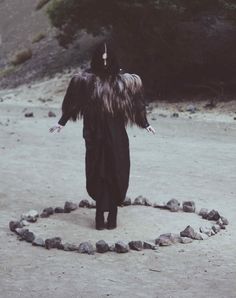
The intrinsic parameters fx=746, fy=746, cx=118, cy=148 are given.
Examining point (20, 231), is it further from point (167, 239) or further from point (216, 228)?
point (216, 228)

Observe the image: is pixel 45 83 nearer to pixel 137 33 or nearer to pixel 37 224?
pixel 137 33

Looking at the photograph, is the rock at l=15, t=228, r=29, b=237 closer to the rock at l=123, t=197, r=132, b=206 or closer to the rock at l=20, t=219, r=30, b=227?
the rock at l=20, t=219, r=30, b=227

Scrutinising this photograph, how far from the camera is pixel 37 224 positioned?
25.6 feet

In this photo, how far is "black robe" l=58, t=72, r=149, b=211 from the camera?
7488 millimetres

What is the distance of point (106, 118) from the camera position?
295 inches

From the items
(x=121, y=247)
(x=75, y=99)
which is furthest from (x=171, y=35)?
(x=121, y=247)

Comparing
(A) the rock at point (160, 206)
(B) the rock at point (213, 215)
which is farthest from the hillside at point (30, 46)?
(B) the rock at point (213, 215)

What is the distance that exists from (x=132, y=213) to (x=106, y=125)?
1.26 meters

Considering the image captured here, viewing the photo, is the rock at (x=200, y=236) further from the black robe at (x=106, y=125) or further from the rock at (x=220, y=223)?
the black robe at (x=106, y=125)

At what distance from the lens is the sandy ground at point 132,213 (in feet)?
19.0

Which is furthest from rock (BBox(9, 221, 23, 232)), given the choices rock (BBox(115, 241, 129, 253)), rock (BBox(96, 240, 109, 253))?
rock (BBox(115, 241, 129, 253))

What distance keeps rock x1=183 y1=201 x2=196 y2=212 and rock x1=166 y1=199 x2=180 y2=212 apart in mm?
91

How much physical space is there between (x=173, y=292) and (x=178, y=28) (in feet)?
59.3

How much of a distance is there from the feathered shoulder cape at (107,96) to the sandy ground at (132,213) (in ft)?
3.85
